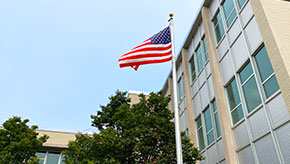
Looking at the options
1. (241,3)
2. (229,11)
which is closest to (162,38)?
(241,3)

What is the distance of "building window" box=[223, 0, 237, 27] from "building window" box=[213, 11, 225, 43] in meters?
0.72

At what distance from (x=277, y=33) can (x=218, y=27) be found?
6.00 m

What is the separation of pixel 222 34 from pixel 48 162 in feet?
66.4

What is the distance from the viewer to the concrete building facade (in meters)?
10.0

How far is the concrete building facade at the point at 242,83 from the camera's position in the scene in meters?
10.0

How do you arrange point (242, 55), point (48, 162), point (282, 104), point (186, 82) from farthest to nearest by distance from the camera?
point (48, 162), point (186, 82), point (242, 55), point (282, 104)

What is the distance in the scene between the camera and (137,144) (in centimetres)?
1216

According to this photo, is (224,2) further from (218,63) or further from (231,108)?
(231,108)

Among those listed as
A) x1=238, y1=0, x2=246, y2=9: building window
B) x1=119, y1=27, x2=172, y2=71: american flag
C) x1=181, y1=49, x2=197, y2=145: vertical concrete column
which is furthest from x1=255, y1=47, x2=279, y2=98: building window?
x1=181, y1=49, x2=197, y2=145: vertical concrete column

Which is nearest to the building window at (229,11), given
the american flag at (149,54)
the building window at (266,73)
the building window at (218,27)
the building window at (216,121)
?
the building window at (218,27)

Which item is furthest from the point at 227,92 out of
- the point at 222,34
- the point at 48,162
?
the point at 48,162

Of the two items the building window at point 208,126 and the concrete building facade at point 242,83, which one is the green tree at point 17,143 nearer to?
the building window at point 208,126

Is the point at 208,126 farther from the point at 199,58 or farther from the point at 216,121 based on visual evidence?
the point at 199,58

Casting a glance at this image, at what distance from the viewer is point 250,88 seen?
39.6ft
